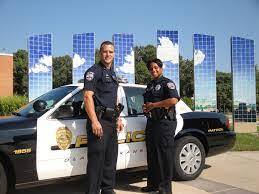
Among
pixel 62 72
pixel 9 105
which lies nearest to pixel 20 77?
pixel 62 72

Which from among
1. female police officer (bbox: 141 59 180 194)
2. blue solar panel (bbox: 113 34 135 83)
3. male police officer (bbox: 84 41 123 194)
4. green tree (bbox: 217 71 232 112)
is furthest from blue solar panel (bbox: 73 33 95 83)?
green tree (bbox: 217 71 232 112)

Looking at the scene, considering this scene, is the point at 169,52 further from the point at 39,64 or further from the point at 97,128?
the point at 97,128

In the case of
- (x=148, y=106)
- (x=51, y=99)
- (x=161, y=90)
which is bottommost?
(x=148, y=106)

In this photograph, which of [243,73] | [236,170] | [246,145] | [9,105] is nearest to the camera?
[236,170]

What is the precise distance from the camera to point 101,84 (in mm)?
4906

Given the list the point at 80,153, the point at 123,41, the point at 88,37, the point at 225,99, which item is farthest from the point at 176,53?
the point at 225,99

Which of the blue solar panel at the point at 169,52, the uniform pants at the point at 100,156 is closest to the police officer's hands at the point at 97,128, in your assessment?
the uniform pants at the point at 100,156

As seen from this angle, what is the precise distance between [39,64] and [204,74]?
6.88 m

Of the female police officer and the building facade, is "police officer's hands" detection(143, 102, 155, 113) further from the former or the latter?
the building facade

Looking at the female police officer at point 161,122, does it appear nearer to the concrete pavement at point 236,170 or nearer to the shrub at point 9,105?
the concrete pavement at point 236,170

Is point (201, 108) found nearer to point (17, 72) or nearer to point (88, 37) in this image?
point (88, 37)

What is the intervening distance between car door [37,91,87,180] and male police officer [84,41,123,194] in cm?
41

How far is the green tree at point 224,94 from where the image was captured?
65719 mm

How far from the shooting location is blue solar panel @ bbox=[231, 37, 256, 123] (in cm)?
1636
